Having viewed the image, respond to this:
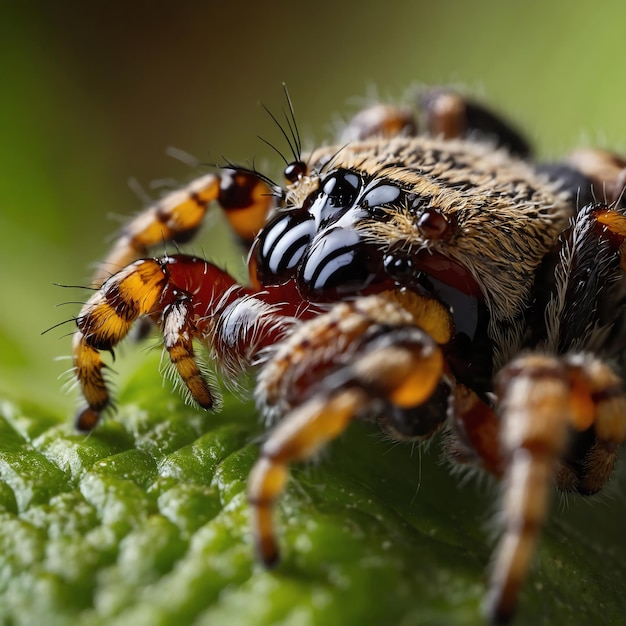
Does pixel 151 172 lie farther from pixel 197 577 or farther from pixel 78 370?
pixel 197 577

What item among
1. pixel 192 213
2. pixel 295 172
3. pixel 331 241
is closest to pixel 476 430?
pixel 331 241

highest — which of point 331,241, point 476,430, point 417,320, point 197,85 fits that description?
point 197,85

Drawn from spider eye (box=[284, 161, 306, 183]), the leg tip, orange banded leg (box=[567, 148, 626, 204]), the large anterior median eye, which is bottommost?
orange banded leg (box=[567, 148, 626, 204])

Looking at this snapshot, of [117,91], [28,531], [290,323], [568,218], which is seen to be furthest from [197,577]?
[117,91]

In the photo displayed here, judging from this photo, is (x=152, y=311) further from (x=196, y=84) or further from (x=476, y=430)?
(x=196, y=84)

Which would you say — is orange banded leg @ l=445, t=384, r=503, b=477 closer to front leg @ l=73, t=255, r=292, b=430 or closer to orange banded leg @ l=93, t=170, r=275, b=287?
front leg @ l=73, t=255, r=292, b=430

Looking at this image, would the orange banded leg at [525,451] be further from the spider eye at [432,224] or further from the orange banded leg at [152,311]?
the orange banded leg at [152,311]

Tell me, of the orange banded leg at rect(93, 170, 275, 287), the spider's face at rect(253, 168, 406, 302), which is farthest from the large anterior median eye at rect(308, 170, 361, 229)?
the orange banded leg at rect(93, 170, 275, 287)

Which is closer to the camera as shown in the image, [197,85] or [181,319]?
[181,319]
